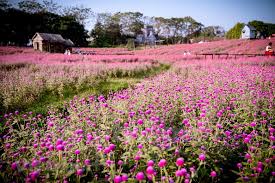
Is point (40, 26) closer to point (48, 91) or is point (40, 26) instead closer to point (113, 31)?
point (113, 31)

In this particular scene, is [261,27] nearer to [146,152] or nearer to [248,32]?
[248,32]

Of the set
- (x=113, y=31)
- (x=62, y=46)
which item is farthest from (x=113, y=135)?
(x=113, y=31)

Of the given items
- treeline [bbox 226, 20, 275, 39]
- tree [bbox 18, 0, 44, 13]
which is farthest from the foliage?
treeline [bbox 226, 20, 275, 39]

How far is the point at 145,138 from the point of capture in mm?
2885

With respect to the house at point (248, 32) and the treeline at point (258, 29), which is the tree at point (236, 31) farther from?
the house at point (248, 32)

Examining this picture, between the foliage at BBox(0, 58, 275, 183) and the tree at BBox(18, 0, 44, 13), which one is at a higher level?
the tree at BBox(18, 0, 44, 13)

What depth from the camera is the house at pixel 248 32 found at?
2488 inches

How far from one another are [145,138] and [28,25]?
4667 cm

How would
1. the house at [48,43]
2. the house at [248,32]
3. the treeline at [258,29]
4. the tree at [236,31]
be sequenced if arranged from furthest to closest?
the treeline at [258,29] < the tree at [236,31] < the house at [248,32] < the house at [48,43]

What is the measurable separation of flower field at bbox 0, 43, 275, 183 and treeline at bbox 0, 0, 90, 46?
37.4 metres

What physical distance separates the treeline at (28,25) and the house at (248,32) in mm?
44721

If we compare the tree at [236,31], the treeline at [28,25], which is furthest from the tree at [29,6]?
the tree at [236,31]

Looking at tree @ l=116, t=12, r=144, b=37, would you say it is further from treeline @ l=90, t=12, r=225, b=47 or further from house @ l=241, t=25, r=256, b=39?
house @ l=241, t=25, r=256, b=39

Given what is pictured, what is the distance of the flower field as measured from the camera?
2.35 meters
